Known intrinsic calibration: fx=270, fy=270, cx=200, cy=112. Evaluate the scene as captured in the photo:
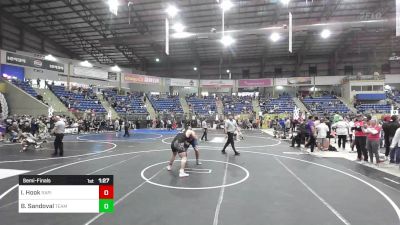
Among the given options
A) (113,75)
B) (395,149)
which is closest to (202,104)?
(113,75)

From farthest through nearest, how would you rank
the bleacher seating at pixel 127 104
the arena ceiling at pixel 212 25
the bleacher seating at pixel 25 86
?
the bleacher seating at pixel 127 104 < the arena ceiling at pixel 212 25 < the bleacher seating at pixel 25 86

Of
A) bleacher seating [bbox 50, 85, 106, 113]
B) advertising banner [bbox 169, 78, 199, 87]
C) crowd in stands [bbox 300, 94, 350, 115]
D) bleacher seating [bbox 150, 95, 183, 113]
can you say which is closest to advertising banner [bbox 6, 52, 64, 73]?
bleacher seating [bbox 50, 85, 106, 113]

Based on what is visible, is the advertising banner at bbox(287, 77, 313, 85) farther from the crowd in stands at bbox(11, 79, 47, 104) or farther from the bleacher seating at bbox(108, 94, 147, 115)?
the crowd in stands at bbox(11, 79, 47, 104)

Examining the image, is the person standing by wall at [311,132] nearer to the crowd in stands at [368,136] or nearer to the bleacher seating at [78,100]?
the crowd in stands at [368,136]

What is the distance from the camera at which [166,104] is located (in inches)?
1566

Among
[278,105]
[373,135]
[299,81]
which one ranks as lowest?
[373,135]

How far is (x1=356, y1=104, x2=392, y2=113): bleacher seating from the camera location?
120ft

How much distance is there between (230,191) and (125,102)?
3238 centimetres

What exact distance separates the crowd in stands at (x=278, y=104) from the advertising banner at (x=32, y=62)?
90.6ft

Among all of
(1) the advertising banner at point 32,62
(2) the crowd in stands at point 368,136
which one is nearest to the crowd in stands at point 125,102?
(1) the advertising banner at point 32,62

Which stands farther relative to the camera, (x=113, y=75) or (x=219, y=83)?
(x=219, y=83)

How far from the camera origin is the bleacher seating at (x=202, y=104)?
39259mm

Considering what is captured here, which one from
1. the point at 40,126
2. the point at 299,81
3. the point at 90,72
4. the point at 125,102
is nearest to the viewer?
the point at 40,126

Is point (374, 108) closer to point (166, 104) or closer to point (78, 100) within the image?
point (166, 104)
